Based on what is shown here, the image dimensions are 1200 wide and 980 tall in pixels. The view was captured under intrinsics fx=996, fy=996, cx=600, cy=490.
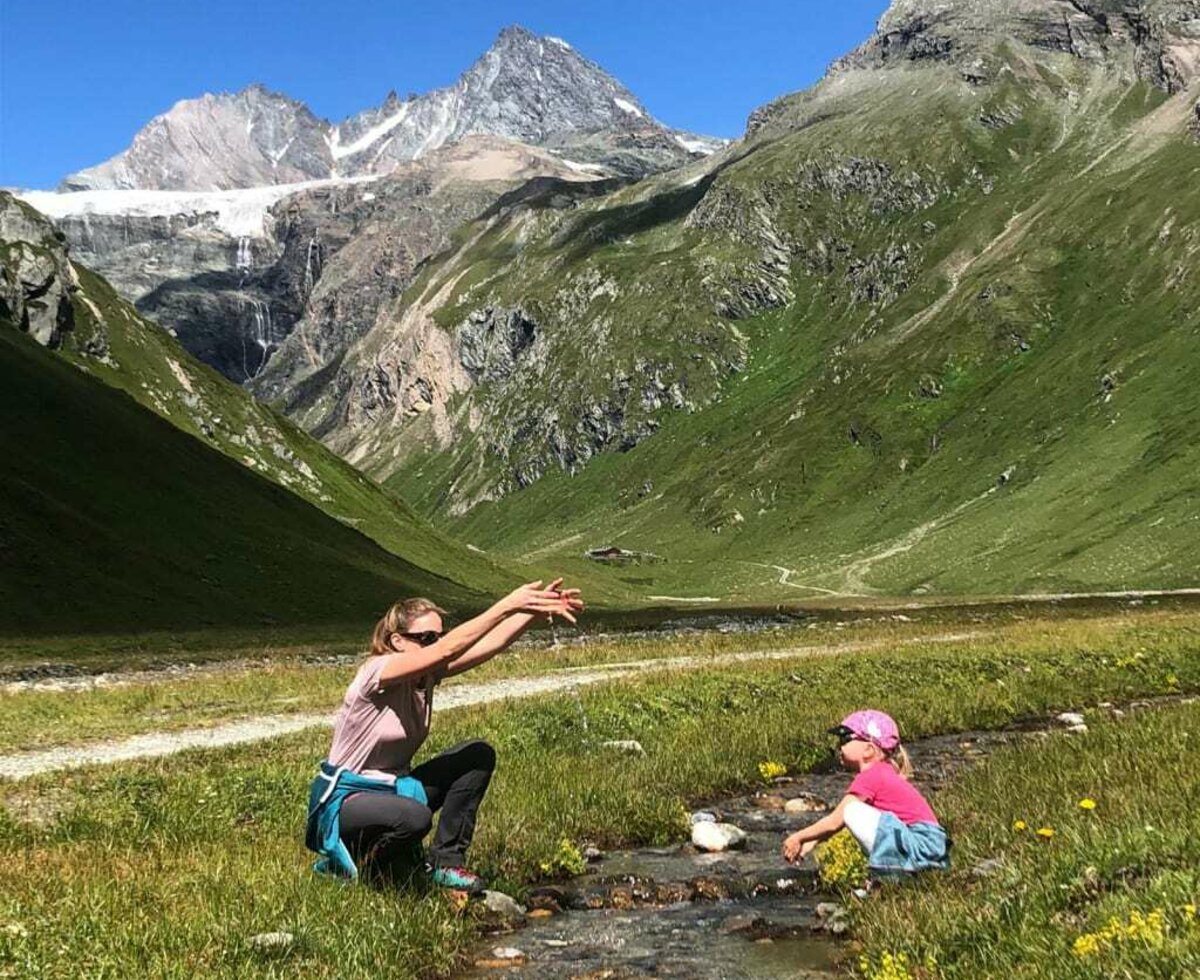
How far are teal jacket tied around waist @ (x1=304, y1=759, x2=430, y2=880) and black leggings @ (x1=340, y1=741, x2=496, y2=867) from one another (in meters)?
0.12

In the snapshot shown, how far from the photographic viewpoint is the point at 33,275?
12669 centimetres

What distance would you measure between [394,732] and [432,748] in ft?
29.6

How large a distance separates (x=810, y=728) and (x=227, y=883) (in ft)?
46.2

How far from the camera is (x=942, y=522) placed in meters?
168

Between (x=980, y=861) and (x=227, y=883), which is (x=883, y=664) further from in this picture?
(x=227, y=883)

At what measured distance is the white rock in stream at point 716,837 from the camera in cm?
1331

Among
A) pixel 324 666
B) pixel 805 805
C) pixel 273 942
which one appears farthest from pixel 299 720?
pixel 273 942

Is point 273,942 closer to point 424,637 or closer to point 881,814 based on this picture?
point 424,637

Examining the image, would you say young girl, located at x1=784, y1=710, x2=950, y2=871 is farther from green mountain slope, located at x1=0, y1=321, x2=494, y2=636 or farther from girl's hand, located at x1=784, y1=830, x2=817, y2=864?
green mountain slope, located at x1=0, y1=321, x2=494, y2=636

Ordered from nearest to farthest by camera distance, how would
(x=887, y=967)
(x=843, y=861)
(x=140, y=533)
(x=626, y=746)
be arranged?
1. (x=887, y=967)
2. (x=843, y=861)
3. (x=626, y=746)
4. (x=140, y=533)

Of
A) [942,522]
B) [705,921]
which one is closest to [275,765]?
[705,921]

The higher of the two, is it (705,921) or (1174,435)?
(1174,435)

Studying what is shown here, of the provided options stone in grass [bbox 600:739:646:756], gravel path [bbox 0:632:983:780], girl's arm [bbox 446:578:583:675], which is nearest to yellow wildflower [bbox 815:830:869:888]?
girl's arm [bbox 446:578:583:675]

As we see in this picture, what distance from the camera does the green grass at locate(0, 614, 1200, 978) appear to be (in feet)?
26.9
